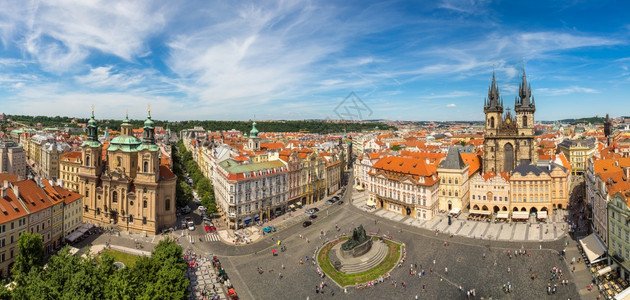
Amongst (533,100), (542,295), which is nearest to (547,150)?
(533,100)

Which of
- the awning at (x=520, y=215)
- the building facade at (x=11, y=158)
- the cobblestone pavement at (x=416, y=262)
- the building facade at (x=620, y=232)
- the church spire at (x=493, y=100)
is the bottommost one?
the cobblestone pavement at (x=416, y=262)

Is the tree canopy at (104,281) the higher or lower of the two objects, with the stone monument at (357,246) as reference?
higher

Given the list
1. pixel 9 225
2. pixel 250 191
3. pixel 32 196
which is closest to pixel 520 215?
pixel 250 191

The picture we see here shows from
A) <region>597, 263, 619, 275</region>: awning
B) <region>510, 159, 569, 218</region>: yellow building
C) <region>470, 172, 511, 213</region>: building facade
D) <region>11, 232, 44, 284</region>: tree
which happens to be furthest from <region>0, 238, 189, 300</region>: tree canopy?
<region>510, 159, 569, 218</region>: yellow building

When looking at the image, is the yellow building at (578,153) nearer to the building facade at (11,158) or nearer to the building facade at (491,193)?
the building facade at (491,193)

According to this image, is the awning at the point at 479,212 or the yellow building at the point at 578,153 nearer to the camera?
the awning at the point at 479,212

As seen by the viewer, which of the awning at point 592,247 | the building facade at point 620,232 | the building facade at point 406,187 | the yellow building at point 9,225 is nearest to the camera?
the building facade at point 620,232

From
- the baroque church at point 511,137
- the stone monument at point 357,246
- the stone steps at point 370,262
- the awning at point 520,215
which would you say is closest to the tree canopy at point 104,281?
the stone steps at point 370,262

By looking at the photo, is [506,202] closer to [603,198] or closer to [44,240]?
[603,198]
